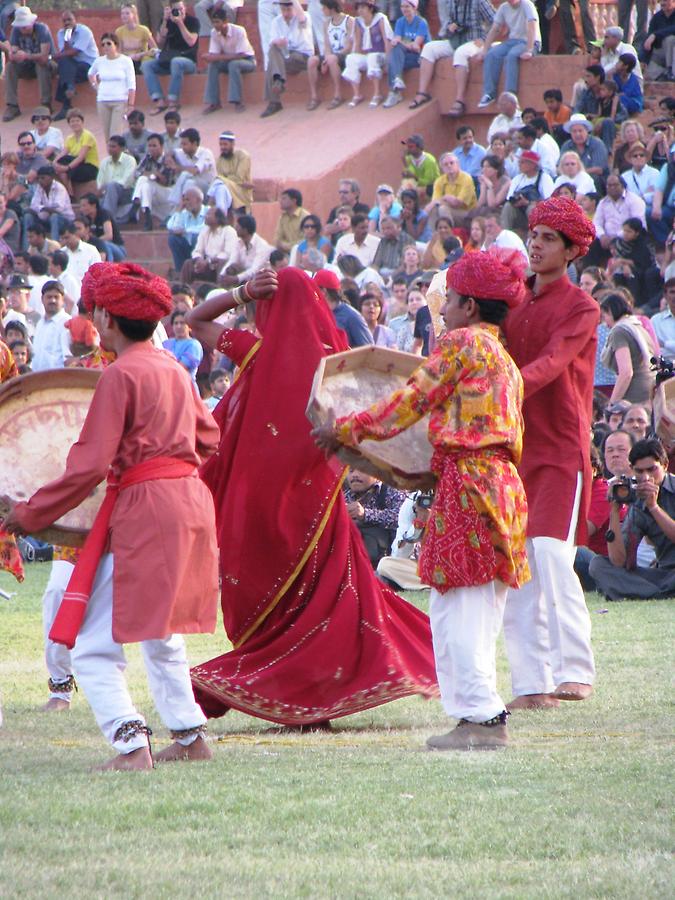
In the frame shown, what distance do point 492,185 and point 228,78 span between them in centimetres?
739

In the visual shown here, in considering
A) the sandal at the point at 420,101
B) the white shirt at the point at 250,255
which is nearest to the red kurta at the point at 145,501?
the white shirt at the point at 250,255

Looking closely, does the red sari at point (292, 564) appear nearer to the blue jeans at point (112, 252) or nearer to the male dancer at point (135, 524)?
the male dancer at point (135, 524)

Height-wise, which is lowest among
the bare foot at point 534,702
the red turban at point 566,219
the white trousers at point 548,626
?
the bare foot at point 534,702

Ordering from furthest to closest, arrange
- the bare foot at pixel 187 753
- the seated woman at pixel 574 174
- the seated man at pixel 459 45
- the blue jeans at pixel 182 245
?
the seated man at pixel 459 45 → the blue jeans at pixel 182 245 → the seated woman at pixel 574 174 → the bare foot at pixel 187 753

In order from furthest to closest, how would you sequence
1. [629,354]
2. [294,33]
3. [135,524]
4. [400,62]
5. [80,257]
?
[294,33] < [400,62] < [80,257] < [629,354] < [135,524]

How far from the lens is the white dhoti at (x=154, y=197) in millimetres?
21094

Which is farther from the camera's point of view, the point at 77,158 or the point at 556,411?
the point at 77,158

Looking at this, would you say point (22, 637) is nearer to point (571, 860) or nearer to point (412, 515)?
point (412, 515)

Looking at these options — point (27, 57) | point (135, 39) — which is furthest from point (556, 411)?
point (27, 57)

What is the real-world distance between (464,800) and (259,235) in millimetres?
15891

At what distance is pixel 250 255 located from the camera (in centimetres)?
1869

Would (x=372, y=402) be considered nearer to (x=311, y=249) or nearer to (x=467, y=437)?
(x=467, y=437)

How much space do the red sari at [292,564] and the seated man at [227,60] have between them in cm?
1716

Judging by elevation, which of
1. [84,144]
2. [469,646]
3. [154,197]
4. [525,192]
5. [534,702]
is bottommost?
[154,197]
